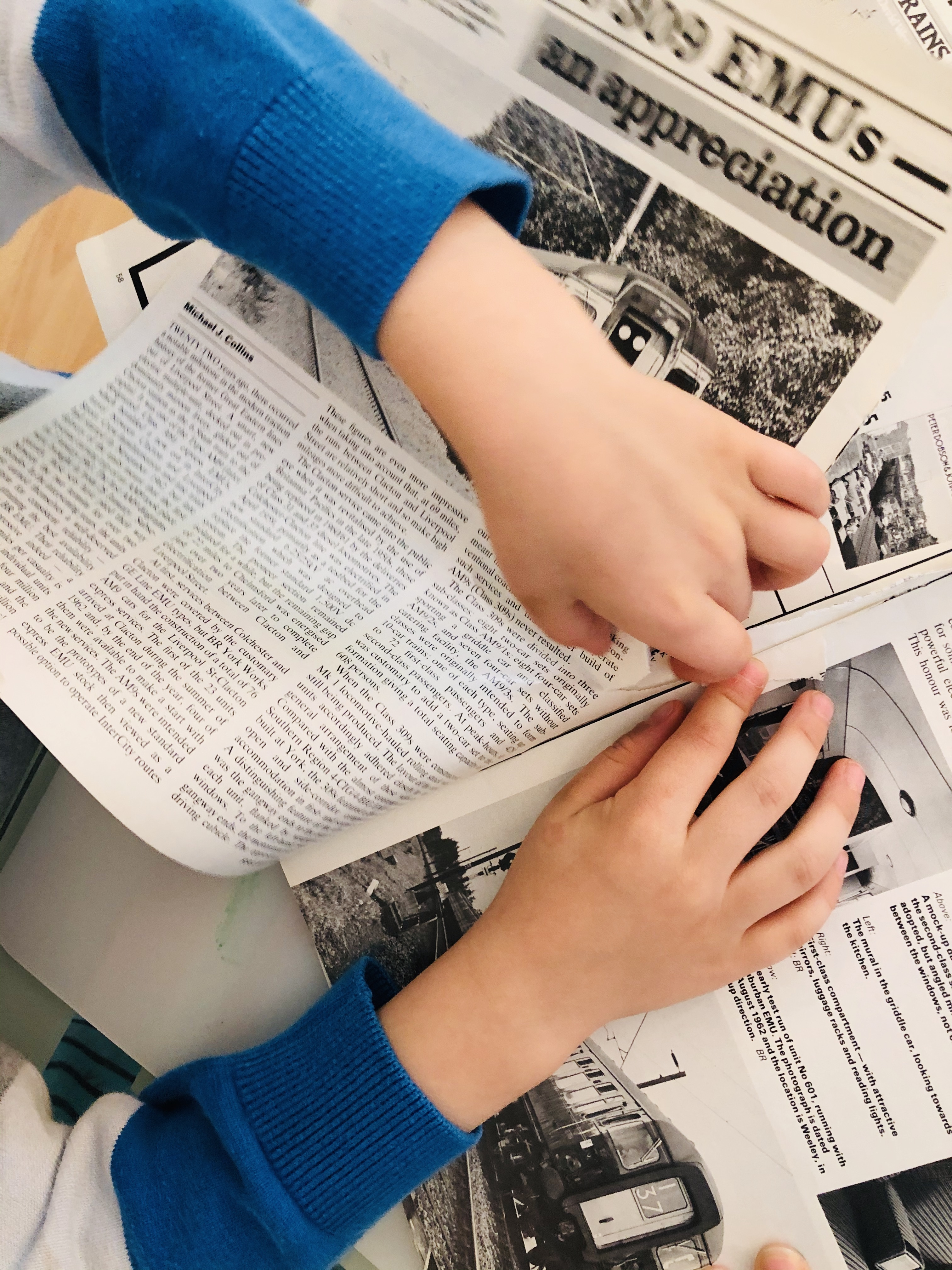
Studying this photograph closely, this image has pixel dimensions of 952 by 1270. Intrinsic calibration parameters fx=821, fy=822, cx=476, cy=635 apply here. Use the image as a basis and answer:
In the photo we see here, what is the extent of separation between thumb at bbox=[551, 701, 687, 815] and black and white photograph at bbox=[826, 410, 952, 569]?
110 millimetres

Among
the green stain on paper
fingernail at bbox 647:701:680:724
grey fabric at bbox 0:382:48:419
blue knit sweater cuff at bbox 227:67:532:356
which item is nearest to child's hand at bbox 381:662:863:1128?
fingernail at bbox 647:701:680:724

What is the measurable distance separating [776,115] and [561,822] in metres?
0.33

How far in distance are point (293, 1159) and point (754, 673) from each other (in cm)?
33

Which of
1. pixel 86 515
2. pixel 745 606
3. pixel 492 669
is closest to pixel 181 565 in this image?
pixel 86 515

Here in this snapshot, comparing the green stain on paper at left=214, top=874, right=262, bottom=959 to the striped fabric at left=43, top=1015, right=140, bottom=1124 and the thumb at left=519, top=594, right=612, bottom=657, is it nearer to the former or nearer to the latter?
the striped fabric at left=43, top=1015, right=140, bottom=1124

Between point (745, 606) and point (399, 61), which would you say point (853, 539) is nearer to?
point (745, 606)

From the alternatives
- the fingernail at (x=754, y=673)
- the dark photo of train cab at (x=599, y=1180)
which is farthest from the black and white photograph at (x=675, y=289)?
the dark photo of train cab at (x=599, y=1180)

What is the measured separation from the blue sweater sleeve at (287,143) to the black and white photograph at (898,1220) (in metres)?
0.44

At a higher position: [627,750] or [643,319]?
[643,319]

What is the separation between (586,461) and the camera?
295 mm

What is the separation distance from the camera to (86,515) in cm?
41

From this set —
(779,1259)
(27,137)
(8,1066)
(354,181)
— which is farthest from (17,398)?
(779,1259)

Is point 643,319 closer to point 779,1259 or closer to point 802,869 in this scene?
point 802,869

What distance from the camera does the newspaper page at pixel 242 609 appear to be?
1.26 feet
